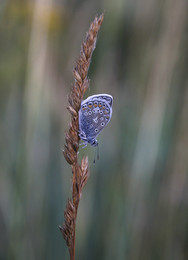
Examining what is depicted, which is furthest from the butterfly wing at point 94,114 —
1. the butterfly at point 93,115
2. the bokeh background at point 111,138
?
the bokeh background at point 111,138

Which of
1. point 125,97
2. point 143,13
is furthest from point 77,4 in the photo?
point 125,97

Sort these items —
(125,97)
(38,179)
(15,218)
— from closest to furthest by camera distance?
(15,218)
(38,179)
(125,97)

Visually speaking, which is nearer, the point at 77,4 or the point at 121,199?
the point at 121,199

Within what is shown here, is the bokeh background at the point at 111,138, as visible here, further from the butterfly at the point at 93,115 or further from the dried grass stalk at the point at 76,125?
the dried grass stalk at the point at 76,125

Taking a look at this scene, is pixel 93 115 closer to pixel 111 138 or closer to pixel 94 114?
pixel 94 114

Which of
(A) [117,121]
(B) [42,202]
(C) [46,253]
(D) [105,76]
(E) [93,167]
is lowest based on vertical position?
(C) [46,253]

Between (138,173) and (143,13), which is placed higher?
(143,13)

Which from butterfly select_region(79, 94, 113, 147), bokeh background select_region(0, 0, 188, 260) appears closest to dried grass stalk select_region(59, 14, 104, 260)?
butterfly select_region(79, 94, 113, 147)

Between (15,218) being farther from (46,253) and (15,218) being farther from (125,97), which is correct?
(125,97)
